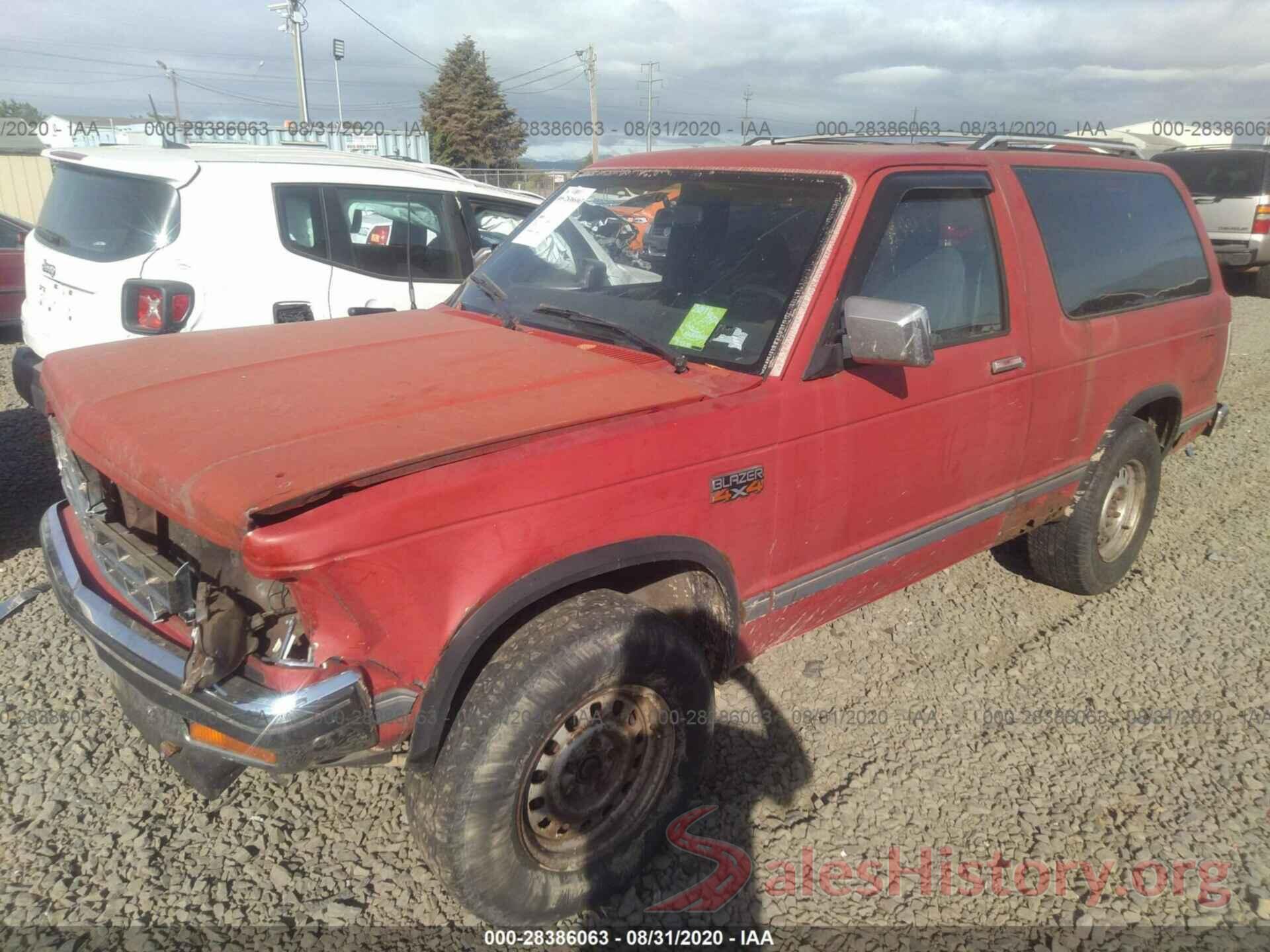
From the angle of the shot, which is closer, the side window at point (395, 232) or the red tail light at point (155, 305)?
the red tail light at point (155, 305)

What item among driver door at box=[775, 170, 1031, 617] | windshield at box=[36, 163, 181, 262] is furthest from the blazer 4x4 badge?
windshield at box=[36, 163, 181, 262]

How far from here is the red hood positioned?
1938 mm

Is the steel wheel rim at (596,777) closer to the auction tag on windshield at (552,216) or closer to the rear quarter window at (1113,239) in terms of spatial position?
the auction tag on windshield at (552,216)

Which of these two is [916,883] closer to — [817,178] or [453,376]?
[453,376]

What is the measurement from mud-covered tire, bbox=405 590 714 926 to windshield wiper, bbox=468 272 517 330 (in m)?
1.26

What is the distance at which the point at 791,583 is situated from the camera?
2859mm

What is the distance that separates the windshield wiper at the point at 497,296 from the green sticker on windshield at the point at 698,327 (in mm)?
693

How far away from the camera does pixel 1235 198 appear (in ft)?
40.8

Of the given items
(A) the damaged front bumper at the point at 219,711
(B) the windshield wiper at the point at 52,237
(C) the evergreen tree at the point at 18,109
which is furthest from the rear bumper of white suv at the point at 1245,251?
(C) the evergreen tree at the point at 18,109

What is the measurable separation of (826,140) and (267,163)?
131 inches

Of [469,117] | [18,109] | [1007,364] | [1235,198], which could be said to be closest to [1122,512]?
[1007,364]

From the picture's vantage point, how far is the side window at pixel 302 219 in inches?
203

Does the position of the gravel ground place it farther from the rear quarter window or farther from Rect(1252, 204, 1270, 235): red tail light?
Rect(1252, 204, 1270, 235): red tail light

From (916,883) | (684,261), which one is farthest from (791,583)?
(684,261)
